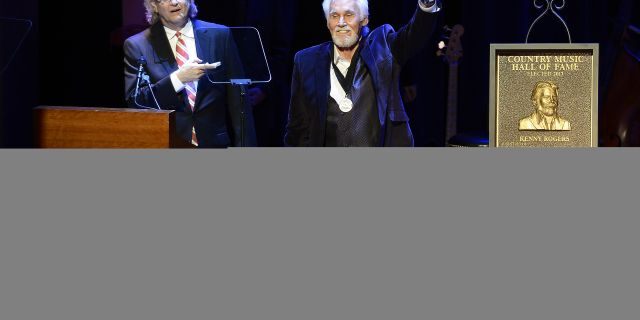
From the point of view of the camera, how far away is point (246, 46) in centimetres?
624

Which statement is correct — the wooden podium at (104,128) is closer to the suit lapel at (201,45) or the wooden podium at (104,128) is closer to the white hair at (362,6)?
the suit lapel at (201,45)

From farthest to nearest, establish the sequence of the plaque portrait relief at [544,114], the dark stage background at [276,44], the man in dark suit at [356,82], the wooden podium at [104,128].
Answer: the dark stage background at [276,44], the man in dark suit at [356,82], the wooden podium at [104,128], the plaque portrait relief at [544,114]

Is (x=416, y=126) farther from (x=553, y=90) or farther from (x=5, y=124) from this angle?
(x=553, y=90)

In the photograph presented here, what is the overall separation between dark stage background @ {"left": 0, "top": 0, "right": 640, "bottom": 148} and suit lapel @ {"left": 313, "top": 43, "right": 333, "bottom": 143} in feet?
0.28

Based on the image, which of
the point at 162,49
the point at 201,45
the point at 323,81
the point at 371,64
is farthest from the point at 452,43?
the point at 162,49

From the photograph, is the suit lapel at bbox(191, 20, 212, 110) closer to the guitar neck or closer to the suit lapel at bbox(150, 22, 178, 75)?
the suit lapel at bbox(150, 22, 178, 75)

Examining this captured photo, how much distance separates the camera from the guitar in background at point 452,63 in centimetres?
647

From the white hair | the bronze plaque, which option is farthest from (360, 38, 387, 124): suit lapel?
the bronze plaque

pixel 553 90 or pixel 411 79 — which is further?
pixel 411 79

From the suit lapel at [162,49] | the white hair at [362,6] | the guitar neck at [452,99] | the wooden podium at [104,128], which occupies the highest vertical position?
the white hair at [362,6]

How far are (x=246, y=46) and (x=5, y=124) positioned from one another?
A: 1.33 m

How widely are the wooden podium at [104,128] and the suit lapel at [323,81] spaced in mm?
1963

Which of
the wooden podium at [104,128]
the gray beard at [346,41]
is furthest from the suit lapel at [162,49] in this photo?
the wooden podium at [104,128]

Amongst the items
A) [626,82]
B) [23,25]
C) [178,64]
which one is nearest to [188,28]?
[178,64]
